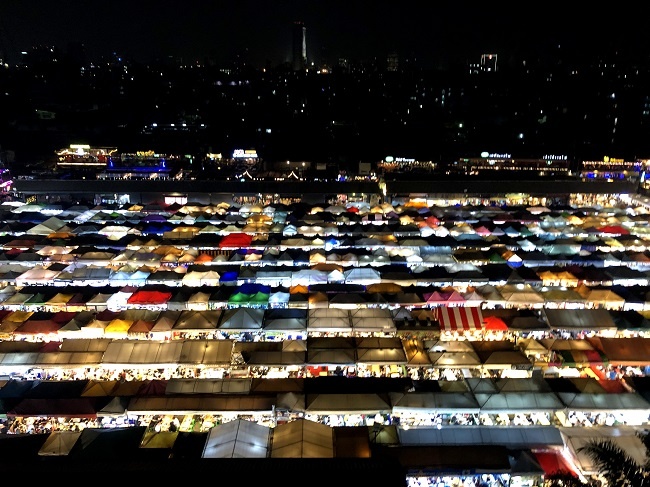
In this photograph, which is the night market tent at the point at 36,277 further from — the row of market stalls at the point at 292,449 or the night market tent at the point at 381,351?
the night market tent at the point at 381,351

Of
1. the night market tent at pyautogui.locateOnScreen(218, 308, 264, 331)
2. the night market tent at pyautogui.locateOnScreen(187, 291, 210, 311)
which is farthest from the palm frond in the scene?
the night market tent at pyautogui.locateOnScreen(187, 291, 210, 311)

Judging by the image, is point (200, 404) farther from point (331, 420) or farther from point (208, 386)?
point (331, 420)

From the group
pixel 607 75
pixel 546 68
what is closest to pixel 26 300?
pixel 607 75

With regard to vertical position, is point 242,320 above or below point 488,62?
below

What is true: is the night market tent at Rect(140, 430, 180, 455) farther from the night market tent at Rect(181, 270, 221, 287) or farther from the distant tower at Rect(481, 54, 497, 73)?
the distant tower at Rect(481, 54, 497, 73)

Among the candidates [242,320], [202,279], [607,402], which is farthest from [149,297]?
[607,402]
